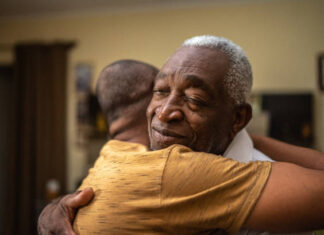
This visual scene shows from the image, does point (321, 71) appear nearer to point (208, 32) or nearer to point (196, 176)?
point (208, 32)

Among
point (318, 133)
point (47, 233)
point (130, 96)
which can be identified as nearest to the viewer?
point (47, 233)

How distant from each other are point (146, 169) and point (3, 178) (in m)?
4.64

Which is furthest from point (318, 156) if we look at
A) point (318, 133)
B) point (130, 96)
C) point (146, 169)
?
point (318, 133)

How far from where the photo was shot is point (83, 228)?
72cm

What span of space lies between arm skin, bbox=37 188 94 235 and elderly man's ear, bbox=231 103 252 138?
19.5 inches

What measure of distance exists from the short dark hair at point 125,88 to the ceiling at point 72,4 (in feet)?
9.87

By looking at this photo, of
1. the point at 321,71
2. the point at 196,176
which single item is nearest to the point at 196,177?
the point at 196,176

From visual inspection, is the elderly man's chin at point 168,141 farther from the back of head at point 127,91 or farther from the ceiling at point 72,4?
the ceiling at point 72,4

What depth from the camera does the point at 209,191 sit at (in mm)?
583

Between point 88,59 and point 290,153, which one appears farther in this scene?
point 88,59

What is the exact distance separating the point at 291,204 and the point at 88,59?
→ 3928 mm

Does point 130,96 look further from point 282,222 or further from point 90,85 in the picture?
point 90,85

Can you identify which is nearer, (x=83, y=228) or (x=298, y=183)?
(x=298, y=183)

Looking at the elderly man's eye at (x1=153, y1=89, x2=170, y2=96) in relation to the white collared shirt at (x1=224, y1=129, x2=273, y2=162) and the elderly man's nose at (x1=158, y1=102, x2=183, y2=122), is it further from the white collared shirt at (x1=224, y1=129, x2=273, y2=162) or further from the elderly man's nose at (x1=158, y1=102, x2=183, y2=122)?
the white collared shirt at (x1=224, y1=129, x2=273, y2=162)
